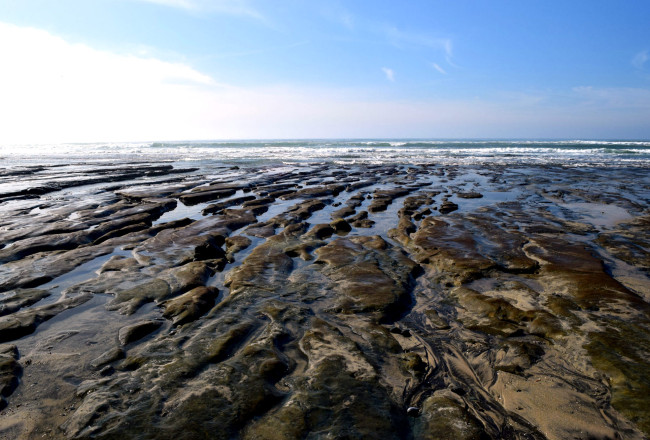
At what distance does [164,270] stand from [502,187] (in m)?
21.0

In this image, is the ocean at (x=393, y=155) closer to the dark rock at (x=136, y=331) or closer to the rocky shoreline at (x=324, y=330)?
the rocky shoreline at (x=324, y=330)

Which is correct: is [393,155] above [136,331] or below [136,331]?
below

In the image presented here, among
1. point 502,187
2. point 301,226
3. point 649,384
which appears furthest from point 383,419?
point 502,187

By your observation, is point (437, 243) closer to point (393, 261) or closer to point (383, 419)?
point (393, 261)

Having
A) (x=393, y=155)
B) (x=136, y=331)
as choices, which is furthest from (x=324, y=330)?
(x=393, y=155)

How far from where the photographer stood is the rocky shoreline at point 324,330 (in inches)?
145

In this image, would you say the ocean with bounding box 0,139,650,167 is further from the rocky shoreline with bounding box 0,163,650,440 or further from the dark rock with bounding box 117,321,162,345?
the dark rock with bounding box 117,321,162,345

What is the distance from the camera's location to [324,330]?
539 centimetres

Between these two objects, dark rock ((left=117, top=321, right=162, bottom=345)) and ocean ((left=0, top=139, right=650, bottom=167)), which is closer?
dark rock ((left=117, top=321, right=162, bottom=345))

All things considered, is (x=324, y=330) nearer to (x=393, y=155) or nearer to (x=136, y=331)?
(x=136, y=331)

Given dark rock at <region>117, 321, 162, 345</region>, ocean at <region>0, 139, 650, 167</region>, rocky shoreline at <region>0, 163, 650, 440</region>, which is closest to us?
rocky shoreline at <region>0, 163, 650, 440</region>

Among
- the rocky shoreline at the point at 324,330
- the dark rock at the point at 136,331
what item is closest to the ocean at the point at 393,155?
the rocky shoreline at the point at 324,330

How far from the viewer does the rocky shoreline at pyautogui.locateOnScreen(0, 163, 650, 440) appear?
3.68m

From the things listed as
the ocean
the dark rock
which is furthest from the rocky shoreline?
the ocean
